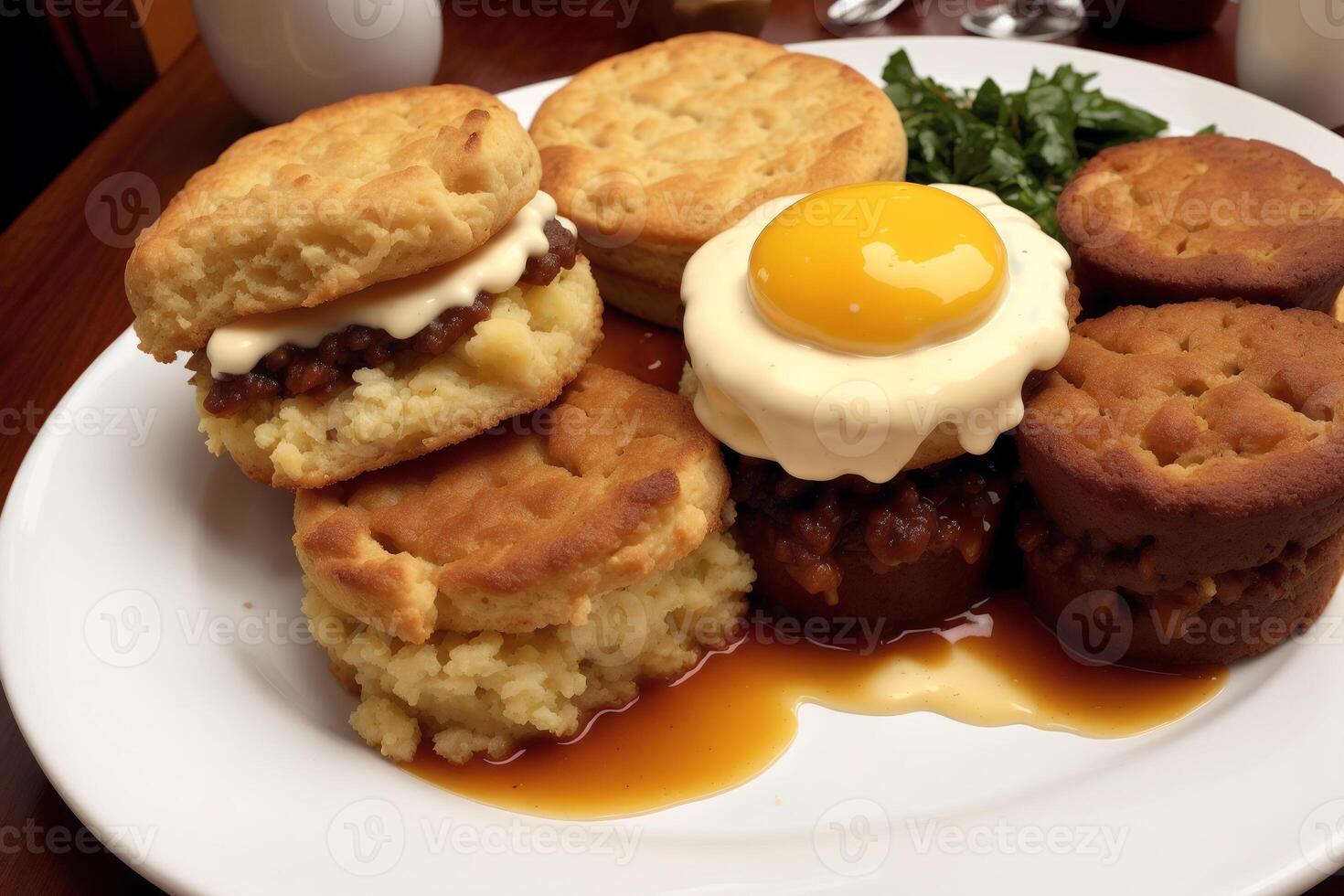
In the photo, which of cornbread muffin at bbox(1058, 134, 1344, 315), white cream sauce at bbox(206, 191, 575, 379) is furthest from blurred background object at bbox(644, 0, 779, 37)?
white cream sauce at bbox(206, 191, 575, 379)

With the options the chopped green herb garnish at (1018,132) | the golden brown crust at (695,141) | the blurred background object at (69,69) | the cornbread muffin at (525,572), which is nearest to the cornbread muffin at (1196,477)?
the cornbread muffin at (525,572)

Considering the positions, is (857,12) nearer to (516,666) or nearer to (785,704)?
(785,704)

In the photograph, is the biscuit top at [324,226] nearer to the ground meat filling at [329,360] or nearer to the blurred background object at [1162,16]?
the ground meat filling at [329,360]

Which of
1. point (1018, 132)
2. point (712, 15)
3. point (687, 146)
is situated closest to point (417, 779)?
point (687, 146)

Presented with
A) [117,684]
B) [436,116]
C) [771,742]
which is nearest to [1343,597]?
[771,742]

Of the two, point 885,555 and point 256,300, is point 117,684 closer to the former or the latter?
point 256,300
